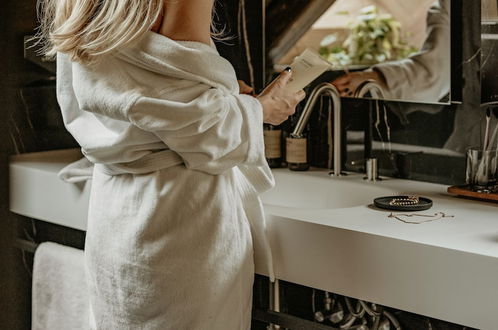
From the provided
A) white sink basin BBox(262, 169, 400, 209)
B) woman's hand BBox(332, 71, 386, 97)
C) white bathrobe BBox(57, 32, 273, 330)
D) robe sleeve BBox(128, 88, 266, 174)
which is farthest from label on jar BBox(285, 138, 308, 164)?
robe sleeve BBox(128, 88, 266, 174)

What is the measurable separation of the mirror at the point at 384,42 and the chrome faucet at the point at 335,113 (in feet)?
0.24

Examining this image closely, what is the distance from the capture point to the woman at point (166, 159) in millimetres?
1868

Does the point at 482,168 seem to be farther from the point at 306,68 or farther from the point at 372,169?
the point at 306,68

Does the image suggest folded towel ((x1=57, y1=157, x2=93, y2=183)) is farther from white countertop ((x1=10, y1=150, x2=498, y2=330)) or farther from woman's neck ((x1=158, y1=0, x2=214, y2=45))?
woman's neck ((x1=158, y1=0, x2=214, y2=45))

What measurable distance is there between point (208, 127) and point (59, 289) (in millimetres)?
1020

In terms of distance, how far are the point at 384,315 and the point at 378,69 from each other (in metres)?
0.74

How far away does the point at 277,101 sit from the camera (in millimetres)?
2092

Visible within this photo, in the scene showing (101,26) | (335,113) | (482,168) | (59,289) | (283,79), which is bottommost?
(59,289)

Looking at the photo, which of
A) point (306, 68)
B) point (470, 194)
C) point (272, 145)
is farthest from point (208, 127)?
point (272, 145)

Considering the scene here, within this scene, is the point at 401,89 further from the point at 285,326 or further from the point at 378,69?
the point at 285,326

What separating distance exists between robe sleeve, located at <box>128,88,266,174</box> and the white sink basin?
59 cm

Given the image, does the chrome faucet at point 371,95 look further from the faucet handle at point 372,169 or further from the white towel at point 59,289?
the white towel at point 59,289

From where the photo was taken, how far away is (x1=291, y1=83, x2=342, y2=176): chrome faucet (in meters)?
2.46

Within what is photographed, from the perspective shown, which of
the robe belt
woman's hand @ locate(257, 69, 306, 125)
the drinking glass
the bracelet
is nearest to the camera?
the robe belt
